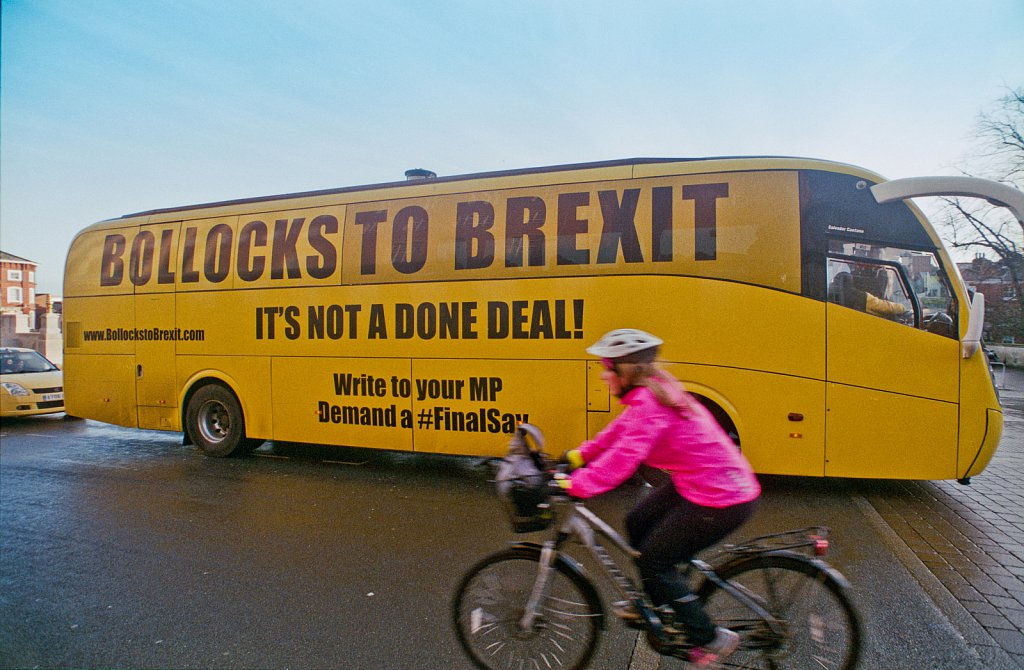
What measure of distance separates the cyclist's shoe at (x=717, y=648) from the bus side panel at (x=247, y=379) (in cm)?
651

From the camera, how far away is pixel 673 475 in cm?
262

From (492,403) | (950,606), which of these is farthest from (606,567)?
(492,403)

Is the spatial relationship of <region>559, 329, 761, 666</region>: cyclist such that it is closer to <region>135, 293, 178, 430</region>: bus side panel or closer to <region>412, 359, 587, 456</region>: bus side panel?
<region>412, 359, 587, 456</region>: bus side panel

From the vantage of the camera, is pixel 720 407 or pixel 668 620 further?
pixel 720 407

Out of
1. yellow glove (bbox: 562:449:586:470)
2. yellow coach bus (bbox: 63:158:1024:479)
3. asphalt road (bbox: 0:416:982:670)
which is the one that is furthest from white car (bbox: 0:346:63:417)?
yellow glove (bbox: 562:449:586:470)

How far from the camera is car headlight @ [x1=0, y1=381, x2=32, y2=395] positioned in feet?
37.1

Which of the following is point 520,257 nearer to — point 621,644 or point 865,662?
point 621,644

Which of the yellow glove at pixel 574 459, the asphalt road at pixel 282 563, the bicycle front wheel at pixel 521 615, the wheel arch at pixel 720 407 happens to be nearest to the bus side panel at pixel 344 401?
the asphalt road at pixel 282 563

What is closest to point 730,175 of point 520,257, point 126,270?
point 520,257

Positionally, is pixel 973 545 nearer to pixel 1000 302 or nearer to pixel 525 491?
pixel 525 491

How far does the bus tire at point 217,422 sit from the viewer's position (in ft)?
26.3

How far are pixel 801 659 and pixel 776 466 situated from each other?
3310mm

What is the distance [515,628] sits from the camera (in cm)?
280

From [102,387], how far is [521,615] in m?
8.78
